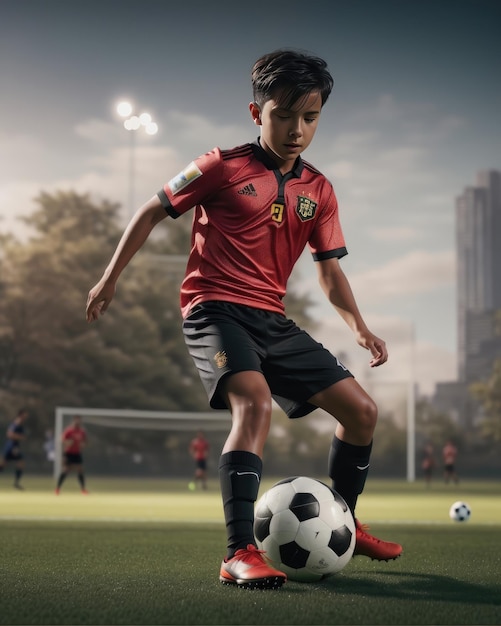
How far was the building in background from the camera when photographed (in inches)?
2377

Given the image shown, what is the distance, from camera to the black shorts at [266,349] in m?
4.27

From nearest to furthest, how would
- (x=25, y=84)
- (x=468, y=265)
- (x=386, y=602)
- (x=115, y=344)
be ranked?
(x=386, y=602) → (x=115, y=344) → (x=25, y=84) → (x=468, y=265)

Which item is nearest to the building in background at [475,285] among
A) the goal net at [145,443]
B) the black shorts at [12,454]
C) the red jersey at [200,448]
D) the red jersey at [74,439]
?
the goal net at [145,443]

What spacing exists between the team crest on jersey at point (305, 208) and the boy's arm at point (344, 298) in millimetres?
358

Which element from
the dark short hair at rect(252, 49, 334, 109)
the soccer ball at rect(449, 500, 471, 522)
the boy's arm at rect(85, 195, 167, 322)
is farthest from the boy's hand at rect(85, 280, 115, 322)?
the soccer ball at rect(449, 500, 471, 522)

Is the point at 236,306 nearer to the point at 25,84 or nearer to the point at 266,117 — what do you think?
the point at 266,117

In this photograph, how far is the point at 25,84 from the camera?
1927 inches

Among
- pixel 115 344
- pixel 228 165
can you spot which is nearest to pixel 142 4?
pixel 115 344

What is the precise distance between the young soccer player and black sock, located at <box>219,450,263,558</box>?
0.25ft

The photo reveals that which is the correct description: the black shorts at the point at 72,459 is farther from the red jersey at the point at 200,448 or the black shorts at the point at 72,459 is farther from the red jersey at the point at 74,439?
the red jersey at the point at 200,448

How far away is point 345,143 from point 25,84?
19.3 m

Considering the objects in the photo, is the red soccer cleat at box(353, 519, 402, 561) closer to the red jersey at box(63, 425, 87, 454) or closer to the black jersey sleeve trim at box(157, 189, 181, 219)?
the black jersey sleeve trim at box(157, 189, 181, 219)

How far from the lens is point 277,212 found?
14.9 ft

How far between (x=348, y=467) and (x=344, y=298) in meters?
0.87
